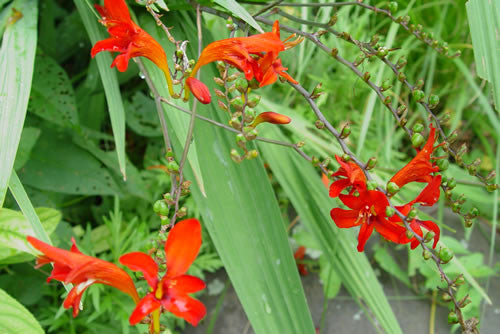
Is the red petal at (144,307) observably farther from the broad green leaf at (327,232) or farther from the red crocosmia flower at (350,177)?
the broad green leaf at (327,232)

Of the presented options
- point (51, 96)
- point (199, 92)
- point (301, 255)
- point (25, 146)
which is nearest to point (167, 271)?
point (199, 92)

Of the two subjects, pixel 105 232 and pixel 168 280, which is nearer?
pixel 168 280

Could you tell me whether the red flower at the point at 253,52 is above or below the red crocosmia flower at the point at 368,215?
above

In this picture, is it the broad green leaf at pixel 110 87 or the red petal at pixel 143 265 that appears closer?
the red petal at pixel 143 265

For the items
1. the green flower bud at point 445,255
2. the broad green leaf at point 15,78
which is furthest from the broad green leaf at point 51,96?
the green flower bud at point 445,255

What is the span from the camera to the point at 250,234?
0.66 meters

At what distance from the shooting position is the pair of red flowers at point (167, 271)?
41 centimetres

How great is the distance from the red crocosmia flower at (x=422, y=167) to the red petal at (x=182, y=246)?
0.27 meters

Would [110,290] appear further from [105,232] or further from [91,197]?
[91,197]

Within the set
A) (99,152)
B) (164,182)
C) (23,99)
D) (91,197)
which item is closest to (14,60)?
(23,99)

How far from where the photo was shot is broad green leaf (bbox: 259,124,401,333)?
75cm

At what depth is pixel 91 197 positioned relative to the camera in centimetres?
122

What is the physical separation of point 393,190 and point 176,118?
32 cm

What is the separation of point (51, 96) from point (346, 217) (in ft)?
2.17
